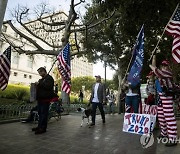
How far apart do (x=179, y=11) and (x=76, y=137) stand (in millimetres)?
4411

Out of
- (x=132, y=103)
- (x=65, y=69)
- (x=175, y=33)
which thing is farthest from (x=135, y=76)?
(x=65, y=69)

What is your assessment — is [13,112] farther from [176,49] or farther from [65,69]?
[176,49]

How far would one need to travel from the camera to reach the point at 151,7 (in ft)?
29.6

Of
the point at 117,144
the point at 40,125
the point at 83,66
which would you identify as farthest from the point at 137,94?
the point at 83,66

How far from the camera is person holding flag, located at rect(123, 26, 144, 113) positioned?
6.25 m

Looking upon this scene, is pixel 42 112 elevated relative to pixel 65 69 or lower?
lower

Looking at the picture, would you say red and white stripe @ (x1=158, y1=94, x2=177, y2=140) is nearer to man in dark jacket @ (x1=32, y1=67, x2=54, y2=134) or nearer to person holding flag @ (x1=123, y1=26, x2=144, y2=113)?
person holding flag @ (x1=123, y1=26, x2=144, y2=113)

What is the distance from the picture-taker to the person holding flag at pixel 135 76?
6246mm

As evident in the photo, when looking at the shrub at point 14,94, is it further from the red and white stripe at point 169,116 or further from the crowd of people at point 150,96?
the red and white stripe at point 169,116

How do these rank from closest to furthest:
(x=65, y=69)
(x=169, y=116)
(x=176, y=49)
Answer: (x=169, y=116) < (x=176, y=49) < (x=65, y=69)

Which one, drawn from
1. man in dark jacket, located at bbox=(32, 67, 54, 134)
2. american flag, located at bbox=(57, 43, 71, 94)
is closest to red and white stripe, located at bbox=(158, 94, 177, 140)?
man in dark jacket, located at bbox=(32, 67, 54, 134)

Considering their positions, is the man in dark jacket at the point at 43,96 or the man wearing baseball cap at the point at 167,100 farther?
the man in dark jacket at the point at 43,96

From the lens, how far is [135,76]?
6.20 meters

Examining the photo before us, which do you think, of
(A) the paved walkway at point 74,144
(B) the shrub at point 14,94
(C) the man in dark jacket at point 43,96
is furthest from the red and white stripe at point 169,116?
(B) the shrub at point 14,94
